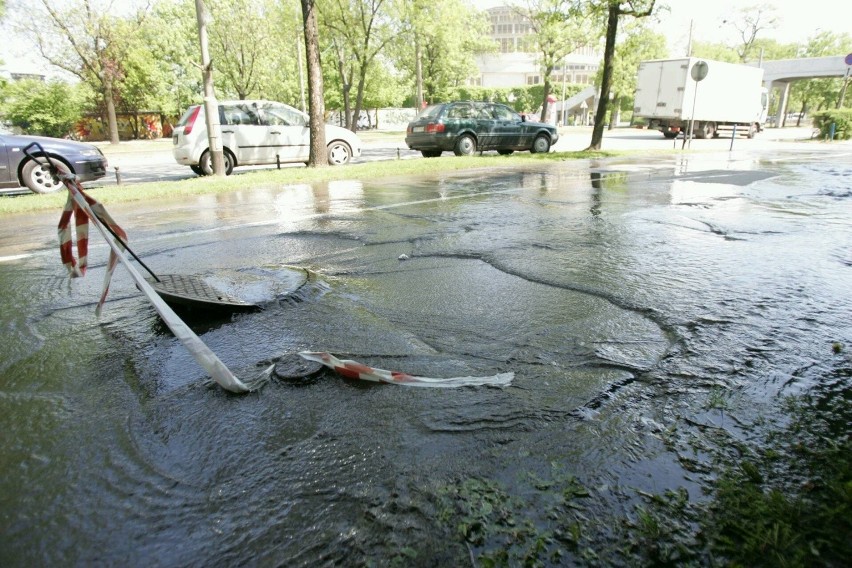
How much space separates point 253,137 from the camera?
14.1m

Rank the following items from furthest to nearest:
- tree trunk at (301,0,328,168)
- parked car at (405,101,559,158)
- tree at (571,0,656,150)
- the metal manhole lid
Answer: tree at (571,0,656,150)
parked car at (405,101,559,158)
tree trunk at (301,0,328,168)
the metal manhole lid

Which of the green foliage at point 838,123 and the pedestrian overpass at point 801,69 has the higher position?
the pedestrian overpass at point 801,69

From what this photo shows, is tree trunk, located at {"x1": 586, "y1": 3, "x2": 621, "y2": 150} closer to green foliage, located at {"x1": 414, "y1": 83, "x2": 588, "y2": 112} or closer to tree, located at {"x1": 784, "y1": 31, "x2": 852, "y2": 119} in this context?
green foliage, located at {"x1": 414, "y1": 83, "x2": 588, "y2": 112}

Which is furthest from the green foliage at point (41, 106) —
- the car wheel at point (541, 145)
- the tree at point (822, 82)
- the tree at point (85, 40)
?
the tree at point (822, 82)

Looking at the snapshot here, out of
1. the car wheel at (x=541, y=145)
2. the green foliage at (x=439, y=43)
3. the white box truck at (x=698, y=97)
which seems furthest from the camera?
the green foliage at (x=439, y=43)

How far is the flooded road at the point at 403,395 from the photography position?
6.07ft

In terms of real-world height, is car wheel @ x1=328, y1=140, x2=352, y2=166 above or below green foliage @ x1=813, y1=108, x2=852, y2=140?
below

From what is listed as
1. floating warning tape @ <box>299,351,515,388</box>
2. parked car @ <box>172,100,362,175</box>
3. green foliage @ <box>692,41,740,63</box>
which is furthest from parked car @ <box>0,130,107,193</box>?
green foliage @ <box>692,41,740,63</box>

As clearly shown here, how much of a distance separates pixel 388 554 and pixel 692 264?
14.1ft

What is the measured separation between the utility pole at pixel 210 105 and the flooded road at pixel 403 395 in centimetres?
689

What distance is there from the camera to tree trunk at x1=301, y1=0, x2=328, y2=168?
44.4ft

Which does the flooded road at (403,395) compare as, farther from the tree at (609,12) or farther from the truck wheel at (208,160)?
the tree at (609,12)

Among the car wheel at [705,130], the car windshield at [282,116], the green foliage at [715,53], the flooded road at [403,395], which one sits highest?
the green foliage at [715,53]

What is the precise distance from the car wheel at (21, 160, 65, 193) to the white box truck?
29.1m
